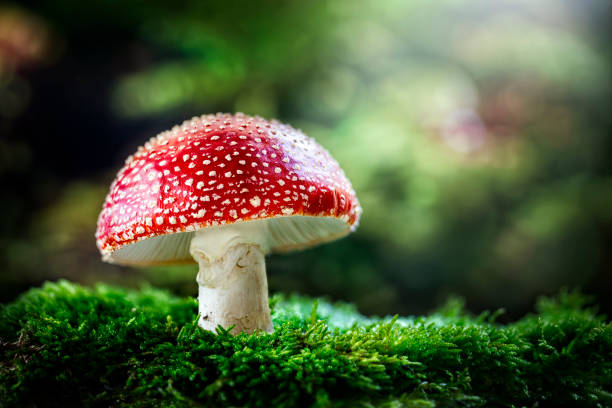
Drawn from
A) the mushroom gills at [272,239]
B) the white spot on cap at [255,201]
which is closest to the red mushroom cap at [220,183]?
the white spot on cap at [255,201]

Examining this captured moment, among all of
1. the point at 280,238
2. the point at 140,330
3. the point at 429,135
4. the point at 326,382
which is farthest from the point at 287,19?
the point at 326,382

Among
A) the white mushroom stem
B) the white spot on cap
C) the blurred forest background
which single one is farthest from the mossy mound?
the blurred forest background

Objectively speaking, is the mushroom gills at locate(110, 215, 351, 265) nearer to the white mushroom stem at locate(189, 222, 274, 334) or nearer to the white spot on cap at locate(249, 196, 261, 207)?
the white mushroom stem at locate(189, 222, 274, 334)

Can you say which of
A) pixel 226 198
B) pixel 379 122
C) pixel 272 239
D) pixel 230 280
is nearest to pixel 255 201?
pixel 226 198

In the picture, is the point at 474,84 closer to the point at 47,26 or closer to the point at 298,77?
the point at 298,77

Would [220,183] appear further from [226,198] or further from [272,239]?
[272,239]

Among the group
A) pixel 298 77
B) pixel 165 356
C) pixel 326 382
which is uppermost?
pixel 298 77

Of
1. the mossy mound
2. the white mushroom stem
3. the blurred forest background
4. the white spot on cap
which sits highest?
the blurred forest background
